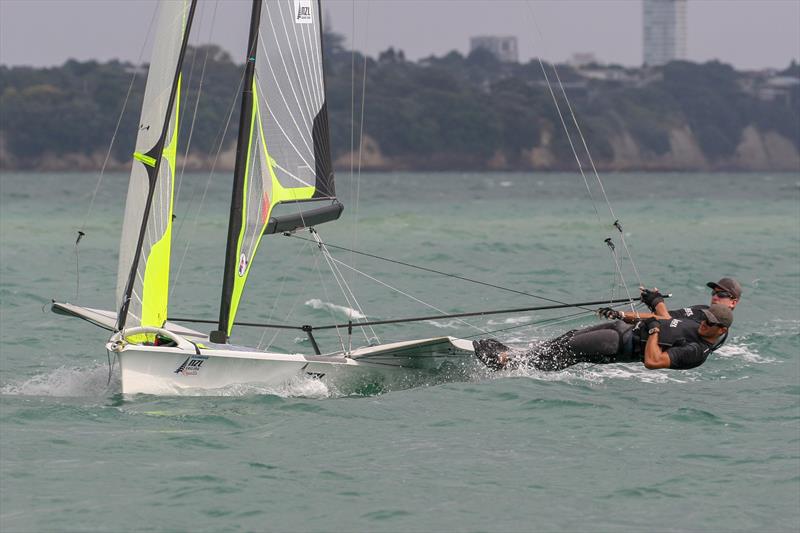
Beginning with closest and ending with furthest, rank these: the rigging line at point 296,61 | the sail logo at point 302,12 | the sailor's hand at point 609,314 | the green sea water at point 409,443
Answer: the green sea water at point 409,443 → the sailor's hand at point 609,314 → the rigging line at point 296,61 → the sail logo at point 302,12

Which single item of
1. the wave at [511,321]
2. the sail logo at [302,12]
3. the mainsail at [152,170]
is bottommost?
the wave at [511,321]

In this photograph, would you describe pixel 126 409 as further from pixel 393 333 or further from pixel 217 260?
pixel 217 260

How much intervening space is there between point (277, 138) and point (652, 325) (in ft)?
13.1

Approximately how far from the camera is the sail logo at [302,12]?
13.2m

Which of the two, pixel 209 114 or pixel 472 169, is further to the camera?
pixel 472 169

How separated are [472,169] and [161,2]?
152m

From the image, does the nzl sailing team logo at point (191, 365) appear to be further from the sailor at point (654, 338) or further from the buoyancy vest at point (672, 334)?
the buoyancy vest at point (672, 334)

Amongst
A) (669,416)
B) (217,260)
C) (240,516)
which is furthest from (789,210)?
(240,516)

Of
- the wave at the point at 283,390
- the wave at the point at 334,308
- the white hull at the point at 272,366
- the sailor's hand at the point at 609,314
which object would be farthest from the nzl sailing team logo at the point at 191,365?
the wave at the point at 334,308

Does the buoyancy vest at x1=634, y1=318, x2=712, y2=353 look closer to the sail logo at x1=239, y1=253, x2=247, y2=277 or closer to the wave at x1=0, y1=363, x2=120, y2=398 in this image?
the sail logo at x1=239, y1=253, x2=247, y2=277

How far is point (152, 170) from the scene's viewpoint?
12.4 metres

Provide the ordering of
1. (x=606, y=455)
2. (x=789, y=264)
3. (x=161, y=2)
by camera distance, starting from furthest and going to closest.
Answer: (x=789, y=264)
(x=161, y=2)
(x=606, y=455)

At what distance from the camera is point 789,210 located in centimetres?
5847

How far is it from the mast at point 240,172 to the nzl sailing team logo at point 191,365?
0.56 meters
